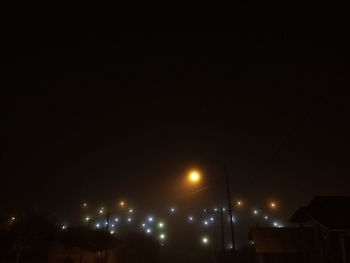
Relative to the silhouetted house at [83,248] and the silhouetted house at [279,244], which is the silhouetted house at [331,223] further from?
the silhouetted house at [83,248]

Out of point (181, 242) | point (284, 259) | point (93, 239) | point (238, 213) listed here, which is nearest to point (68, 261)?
point (93, 239)

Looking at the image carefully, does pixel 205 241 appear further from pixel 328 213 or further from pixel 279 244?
pixel 328 213

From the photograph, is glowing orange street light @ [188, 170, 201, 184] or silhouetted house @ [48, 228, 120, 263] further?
silhouetted house @ [48, 228, 120, 263]

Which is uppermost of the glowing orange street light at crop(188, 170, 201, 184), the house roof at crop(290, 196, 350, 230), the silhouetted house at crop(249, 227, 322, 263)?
the glowing orange street light at crop(188, 170, 201, 184)

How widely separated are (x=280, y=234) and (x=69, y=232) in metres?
24.7

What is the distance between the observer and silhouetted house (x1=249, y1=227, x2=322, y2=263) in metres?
31.4

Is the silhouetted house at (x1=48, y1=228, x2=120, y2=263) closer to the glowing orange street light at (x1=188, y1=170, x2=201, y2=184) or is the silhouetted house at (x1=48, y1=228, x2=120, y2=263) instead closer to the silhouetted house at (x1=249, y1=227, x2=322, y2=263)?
the silhouetted house at (x1=249, y1=227, x2=322, y2=263)

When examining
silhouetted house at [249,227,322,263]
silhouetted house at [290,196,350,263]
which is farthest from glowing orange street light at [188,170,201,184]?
silhouetted house at [249,227,322,263]

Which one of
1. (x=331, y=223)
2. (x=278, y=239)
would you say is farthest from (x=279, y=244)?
(x=331, y=223)

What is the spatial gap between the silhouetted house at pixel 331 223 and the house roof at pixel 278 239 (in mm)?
4288

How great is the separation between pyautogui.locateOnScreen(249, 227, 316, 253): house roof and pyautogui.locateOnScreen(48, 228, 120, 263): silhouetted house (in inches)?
754

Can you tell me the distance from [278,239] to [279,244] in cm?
56

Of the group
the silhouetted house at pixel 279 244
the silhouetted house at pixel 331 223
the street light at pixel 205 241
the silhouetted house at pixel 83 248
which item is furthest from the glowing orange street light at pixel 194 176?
the street light at pixel 205 241

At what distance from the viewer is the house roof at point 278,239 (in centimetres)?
3131
